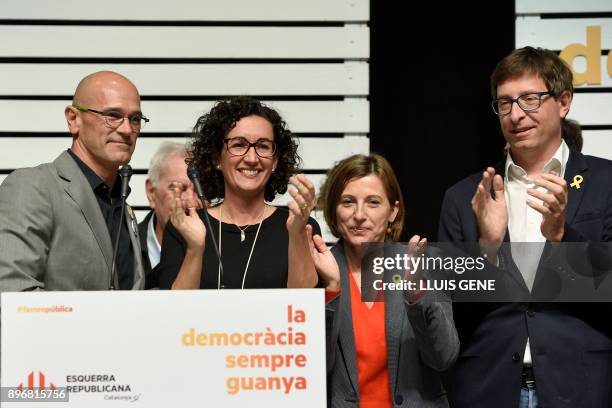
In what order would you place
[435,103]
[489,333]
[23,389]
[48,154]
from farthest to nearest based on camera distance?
[48,154] → [435,103] → [489,333] → [23,389]

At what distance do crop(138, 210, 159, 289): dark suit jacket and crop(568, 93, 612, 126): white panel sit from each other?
101 inches

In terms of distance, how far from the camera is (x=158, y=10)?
521cm

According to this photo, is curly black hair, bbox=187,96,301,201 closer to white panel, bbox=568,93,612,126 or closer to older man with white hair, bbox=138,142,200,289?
older man with white hair, bbox=138,142,200,289

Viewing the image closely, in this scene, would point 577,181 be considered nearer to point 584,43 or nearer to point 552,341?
point 552,341

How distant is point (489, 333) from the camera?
3.12m

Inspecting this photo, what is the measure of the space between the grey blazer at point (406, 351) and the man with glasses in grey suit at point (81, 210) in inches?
29.3

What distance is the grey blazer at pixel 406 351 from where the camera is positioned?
298 centimetres

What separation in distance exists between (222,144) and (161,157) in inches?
65.4

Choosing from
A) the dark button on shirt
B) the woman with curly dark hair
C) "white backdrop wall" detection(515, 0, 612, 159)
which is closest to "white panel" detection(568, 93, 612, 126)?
"white backdrop wall" detection(515, 0, 612, 159)

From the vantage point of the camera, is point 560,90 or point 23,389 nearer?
point 23,389

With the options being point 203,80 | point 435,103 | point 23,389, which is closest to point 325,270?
point 23,389

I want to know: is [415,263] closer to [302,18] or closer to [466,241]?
[466,241]

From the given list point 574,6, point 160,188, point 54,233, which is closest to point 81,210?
point 54,233

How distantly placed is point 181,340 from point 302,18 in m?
3.21
